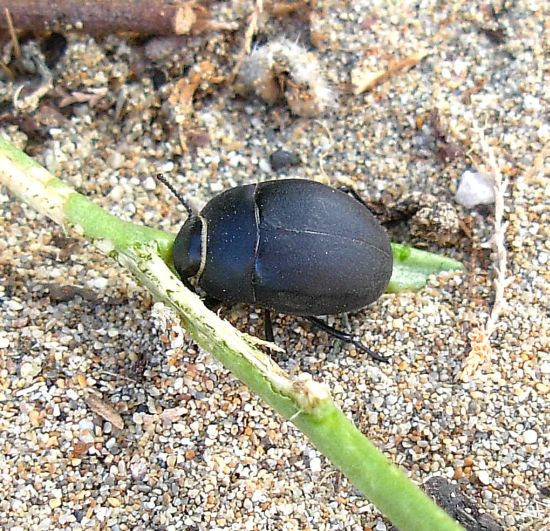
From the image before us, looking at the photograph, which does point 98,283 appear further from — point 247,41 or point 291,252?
point 247,41

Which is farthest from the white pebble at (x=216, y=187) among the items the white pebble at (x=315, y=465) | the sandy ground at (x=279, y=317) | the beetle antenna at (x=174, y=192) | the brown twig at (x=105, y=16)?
the white pebble at (x=315, y=465)

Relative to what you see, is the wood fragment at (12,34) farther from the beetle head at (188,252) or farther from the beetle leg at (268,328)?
the beetle leg at (268,328)

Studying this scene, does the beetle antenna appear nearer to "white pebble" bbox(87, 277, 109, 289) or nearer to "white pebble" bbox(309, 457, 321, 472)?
"white pebble" bbox(87, 277, 109, 289)

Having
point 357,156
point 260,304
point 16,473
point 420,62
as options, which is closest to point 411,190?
point 357,156

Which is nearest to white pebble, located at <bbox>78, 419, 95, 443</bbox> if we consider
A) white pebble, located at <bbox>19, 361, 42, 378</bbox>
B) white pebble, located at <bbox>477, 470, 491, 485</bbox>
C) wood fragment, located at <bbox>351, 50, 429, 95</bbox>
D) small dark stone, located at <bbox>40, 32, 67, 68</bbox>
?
white pebble, located at <bbox>19, 361, 42, 378</bbox>

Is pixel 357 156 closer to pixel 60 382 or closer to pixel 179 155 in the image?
pixel 179 155

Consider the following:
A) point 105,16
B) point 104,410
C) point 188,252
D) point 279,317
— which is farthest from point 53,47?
point 104,410
